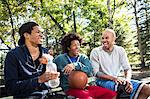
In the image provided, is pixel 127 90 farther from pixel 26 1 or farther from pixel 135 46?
pixel 135 46

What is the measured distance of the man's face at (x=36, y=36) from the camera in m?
3.12

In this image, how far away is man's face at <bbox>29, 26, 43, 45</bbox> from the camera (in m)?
3.12

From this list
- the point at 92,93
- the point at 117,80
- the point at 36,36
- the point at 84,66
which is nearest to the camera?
the point at 36,36

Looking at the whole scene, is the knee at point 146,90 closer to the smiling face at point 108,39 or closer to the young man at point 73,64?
the young man at point 73,64

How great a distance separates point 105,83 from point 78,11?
54.9ft

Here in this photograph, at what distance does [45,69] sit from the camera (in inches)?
121

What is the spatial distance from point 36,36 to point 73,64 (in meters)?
0.69

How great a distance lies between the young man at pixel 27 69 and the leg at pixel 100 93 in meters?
0.58

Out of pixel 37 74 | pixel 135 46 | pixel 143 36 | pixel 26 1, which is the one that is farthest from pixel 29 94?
pixel 135 46

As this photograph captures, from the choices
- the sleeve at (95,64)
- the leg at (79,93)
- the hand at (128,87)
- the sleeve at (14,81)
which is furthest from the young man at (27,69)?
the hand at (128,87)

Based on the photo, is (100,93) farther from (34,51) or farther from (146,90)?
(34,51)

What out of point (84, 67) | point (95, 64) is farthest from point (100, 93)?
point (95, 64)

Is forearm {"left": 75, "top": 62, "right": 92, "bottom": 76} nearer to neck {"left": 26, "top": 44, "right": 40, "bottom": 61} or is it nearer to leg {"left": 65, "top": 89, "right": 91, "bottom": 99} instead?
leg {"left": 65, "top": 89, "right": 91, "bottom": 99}

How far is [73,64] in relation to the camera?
11.7 feet
